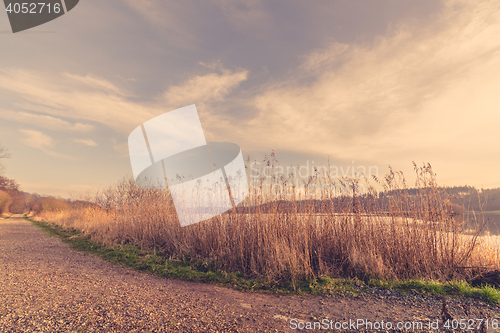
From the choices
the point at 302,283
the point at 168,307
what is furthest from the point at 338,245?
the point at 168,307

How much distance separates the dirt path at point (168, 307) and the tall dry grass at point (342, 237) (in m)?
1.06

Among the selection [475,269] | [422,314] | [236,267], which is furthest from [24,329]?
[475,269]

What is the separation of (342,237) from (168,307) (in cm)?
393

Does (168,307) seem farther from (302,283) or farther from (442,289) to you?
(442,289)

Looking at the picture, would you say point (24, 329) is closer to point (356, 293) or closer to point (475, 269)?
point (356, 293)

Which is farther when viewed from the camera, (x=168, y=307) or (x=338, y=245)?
(x=338, y=245)

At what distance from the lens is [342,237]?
5684 mm

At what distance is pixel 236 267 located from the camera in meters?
5.64

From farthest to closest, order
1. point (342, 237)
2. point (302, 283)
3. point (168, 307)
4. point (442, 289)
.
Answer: point (342, 237), point (302, 283), point (442, 289), point (168, 307)

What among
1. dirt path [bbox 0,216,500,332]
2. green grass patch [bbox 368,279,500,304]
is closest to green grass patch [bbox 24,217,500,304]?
green grass patch [bbox 368,279,500,304]

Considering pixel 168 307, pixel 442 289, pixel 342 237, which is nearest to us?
pixel 168 307

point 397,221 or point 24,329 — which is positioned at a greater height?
point 397,221

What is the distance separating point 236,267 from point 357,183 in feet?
12.1

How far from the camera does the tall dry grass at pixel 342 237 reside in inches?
202
